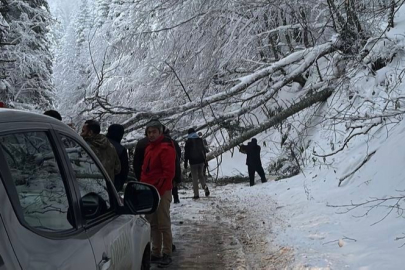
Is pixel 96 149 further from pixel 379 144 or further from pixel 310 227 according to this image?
pixel 379 144

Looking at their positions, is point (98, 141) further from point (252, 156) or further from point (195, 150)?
point (252, 156)

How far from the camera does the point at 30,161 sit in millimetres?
2096

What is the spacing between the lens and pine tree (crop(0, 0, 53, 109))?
733 inches

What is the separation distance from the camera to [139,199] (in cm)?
327

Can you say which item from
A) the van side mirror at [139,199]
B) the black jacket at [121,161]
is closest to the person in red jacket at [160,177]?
the black jacket at [121,161]

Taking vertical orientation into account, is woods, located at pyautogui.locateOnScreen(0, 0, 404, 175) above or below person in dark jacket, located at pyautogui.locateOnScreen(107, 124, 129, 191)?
above

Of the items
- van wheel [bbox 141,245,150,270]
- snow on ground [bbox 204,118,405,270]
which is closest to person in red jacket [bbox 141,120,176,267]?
snow on ground [bbox 204,118,405,270]

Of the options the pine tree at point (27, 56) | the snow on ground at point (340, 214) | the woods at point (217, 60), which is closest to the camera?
the snow on ground at point (340, 214)

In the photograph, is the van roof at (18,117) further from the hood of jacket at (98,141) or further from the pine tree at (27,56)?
the pine tree at (27,56)

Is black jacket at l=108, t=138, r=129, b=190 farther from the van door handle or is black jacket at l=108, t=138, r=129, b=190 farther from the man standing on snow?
the van door handle

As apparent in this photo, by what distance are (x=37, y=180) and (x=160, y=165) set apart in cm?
365

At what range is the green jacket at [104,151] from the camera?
578cm

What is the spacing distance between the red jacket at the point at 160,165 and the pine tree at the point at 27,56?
44.6 ft

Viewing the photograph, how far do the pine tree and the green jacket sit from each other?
13.2m
